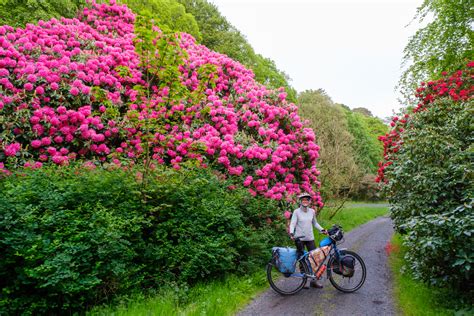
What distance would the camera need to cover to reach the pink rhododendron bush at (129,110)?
6.91 m

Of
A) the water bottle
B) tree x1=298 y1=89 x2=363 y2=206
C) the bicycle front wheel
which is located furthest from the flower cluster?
the bicycle front wheel

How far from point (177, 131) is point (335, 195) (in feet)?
36.2

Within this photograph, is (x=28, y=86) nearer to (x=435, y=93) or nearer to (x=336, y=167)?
(x=435, y=93)

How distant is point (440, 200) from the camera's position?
22.5ft

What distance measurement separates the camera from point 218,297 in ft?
19.7

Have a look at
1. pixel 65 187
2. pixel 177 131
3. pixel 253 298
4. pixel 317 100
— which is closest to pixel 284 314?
pixel 253 298

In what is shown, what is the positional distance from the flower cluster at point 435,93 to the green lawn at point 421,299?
448cm

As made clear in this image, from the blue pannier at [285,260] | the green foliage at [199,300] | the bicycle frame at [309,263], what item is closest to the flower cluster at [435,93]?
the bicycle frame at [309,263]

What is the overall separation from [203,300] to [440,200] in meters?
5.48

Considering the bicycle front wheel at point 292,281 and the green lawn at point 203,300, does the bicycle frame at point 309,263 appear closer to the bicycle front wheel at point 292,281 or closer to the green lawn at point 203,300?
the bicycle front wheel at point 292,281


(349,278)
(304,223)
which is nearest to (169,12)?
(304,223)

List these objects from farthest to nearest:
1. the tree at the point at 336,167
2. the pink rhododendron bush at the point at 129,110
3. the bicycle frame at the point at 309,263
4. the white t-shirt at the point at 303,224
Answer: the tree at the point at 336,167
the white t-shirt at the point at 303,224
the pink rhododendron bush at the point at 129,110
the bicycle frame at the point at 309,263

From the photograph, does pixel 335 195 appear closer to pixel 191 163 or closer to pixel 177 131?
pixel 177 131

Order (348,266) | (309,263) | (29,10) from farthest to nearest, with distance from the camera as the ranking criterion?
(29,10) < (309,263) < (348,266)
